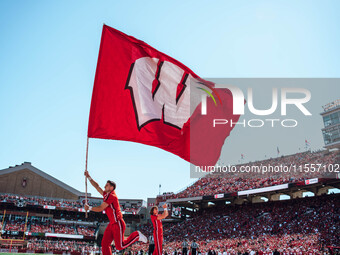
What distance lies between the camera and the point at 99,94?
8.70 meters

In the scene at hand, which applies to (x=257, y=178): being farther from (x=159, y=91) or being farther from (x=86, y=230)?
(x=159, y=91)

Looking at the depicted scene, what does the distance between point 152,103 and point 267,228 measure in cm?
2939

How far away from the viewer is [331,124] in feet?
137

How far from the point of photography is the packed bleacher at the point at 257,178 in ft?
127

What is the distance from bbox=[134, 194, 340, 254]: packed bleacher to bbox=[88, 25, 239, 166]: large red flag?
748 inches

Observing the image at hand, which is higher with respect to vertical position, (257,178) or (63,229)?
(257,178)

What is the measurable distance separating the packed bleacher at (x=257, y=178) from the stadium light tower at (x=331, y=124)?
1.37m

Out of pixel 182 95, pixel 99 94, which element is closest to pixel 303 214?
pixel 182 95

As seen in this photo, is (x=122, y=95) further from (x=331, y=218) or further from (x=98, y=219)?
(x=98, y=219)

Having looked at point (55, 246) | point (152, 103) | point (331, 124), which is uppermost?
point (331, 124)

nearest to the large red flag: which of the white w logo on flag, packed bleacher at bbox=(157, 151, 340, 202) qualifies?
the white w logo on flag

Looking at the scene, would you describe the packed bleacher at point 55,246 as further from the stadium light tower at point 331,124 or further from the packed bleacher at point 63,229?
the stadium light tower at point 331,124

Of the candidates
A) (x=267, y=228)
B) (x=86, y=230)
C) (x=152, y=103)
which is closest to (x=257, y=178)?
(x=267, y=228)

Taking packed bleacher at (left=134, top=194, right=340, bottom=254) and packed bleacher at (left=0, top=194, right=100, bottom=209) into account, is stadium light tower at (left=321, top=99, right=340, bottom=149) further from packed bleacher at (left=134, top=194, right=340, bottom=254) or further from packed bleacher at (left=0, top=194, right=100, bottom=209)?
packed bleacher at (left=0, top=194, right=100, bottom=209)
